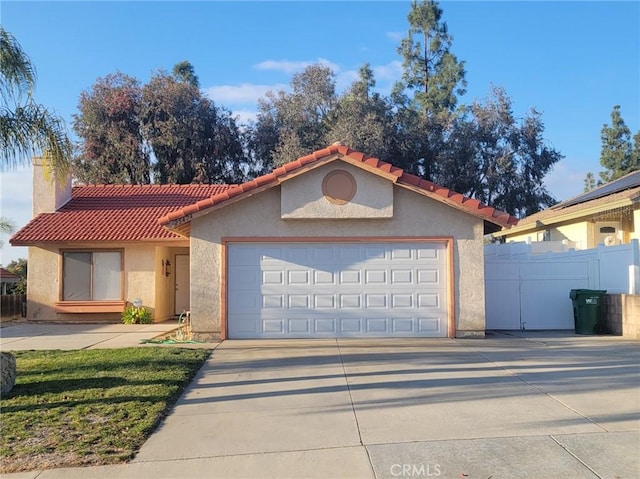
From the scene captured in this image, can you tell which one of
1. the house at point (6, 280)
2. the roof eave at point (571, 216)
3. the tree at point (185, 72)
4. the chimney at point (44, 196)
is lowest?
the house at point (6, 280)

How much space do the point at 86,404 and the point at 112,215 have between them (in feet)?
42.7

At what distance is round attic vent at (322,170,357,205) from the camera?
1281cm

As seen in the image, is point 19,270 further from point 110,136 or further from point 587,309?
point 587,309

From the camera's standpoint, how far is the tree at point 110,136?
29781mm

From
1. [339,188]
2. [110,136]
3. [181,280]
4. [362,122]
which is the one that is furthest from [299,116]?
[339,188]

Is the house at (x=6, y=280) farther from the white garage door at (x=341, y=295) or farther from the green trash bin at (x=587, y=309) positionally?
the green trash bin at (x=587, y=309)

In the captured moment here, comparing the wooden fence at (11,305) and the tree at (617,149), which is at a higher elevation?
the tree at (617,149)

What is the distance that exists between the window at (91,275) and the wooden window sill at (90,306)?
20cm

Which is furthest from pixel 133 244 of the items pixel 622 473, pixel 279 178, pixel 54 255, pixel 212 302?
pixel 622 473

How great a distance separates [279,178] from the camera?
41.3ft

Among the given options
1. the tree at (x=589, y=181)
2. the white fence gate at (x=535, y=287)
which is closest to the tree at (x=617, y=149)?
the tree at (x=589, y=181)

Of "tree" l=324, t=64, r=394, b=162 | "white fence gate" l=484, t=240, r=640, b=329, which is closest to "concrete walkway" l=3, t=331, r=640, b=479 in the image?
"white fence gate" l=484, t=240, r=640, b=329

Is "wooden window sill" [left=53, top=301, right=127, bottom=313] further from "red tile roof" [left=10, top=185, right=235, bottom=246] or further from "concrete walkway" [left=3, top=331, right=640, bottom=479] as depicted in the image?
"concrete walkway" [left=3, top=331, right=640, bottom=479]

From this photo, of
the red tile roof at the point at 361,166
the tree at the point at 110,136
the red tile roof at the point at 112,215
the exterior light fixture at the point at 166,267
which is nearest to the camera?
the red tile roof at the point at 361,166
